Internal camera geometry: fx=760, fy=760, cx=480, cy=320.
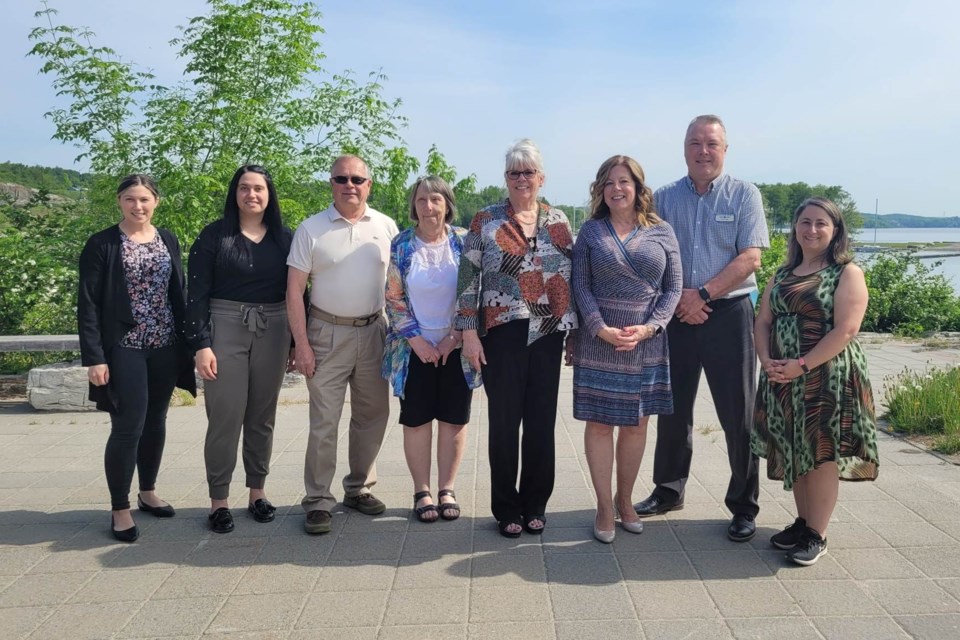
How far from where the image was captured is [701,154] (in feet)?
13.0

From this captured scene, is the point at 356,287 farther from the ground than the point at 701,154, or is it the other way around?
the point at 701,154

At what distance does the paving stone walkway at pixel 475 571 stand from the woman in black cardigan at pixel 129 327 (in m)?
0.51

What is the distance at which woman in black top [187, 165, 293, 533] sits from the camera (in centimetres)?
397

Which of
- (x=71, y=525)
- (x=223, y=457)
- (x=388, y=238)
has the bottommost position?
(x=71, y=525)

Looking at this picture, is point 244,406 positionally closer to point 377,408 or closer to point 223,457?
point 223,457

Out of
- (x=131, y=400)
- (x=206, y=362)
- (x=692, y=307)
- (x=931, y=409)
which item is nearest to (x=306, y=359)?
(x=206, y=362)

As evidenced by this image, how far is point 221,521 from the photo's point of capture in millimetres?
4117

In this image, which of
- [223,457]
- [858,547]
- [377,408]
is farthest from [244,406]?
[858,547]

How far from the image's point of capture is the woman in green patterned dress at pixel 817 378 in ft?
11.4

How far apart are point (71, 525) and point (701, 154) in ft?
13.1

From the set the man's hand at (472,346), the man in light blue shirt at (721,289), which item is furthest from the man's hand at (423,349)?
the man in light blue shirt at (721,289)

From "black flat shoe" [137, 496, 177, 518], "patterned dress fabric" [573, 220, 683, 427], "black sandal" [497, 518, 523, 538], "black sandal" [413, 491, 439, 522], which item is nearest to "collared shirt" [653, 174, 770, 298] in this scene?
"patterned dress fabric" [573, 220, 683, 427]

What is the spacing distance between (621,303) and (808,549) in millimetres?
1432

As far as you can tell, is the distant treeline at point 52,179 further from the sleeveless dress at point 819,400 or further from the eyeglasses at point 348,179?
the sleeveless dress at point 819,400
